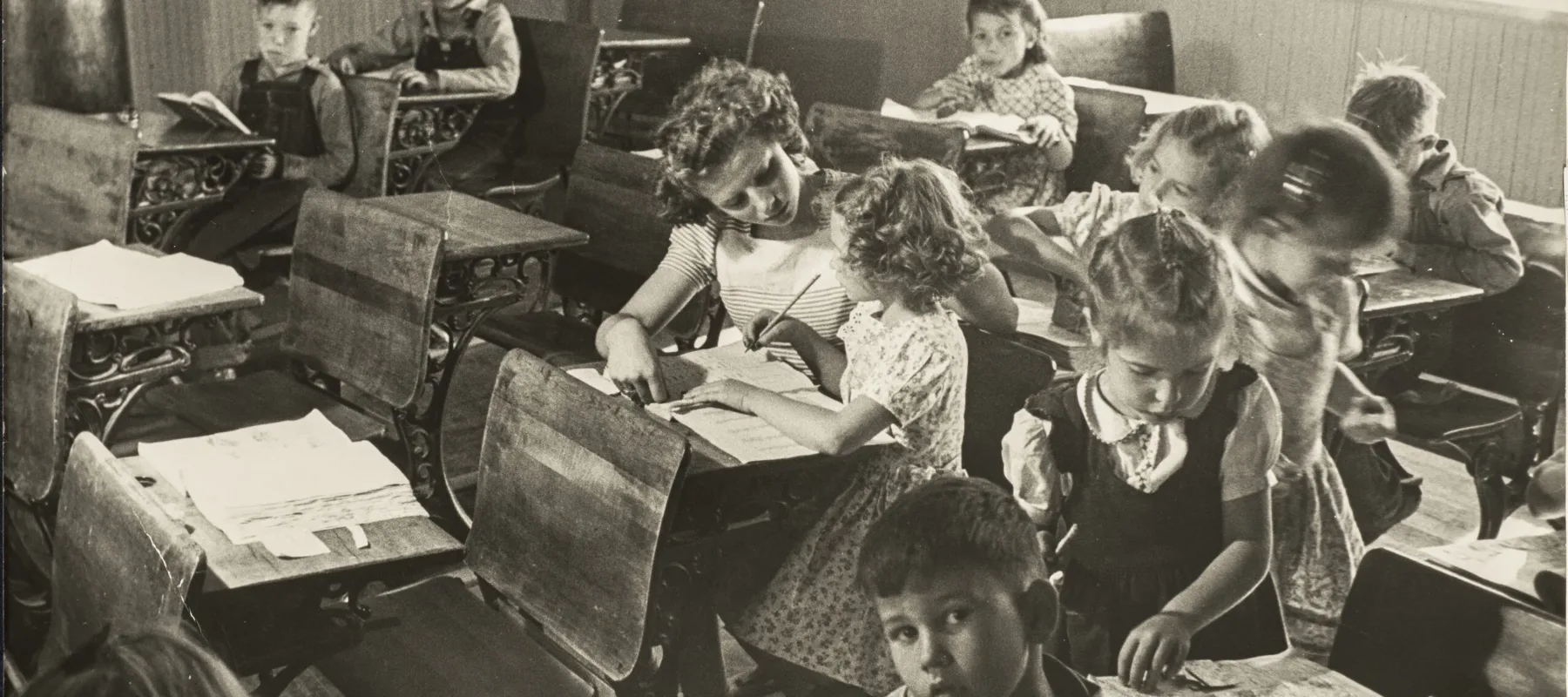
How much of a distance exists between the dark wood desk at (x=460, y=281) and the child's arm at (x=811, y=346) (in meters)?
0.64

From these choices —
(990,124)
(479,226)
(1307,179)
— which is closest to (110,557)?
(479,226)

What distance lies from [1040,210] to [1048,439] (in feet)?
0.85

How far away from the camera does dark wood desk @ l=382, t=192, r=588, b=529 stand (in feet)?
8.70

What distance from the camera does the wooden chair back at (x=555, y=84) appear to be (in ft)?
8.10

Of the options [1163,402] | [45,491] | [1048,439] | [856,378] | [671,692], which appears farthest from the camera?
[45,491]

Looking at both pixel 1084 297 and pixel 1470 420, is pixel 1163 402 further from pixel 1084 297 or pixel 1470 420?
pixel 1470 420

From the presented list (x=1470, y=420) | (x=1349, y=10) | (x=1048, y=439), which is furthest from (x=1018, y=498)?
(x=1349, y=10)

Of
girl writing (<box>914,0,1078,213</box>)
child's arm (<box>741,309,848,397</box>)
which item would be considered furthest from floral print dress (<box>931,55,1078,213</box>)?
child's arm (<box>741,309,848,397</box>)

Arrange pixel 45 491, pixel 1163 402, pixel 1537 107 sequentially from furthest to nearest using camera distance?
pixel 45 491, pixel 1163 402, pixel 1537 107

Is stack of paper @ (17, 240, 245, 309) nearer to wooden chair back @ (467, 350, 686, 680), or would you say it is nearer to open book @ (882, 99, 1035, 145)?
wooden chair back @ (467, 350, 686, 680)

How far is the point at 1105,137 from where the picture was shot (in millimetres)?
1722

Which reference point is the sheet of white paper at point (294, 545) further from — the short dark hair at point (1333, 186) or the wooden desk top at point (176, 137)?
the short dark hair at point (1333, 186)

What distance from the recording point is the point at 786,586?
2.05 metres

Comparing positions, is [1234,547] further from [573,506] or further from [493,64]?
[493,64]
